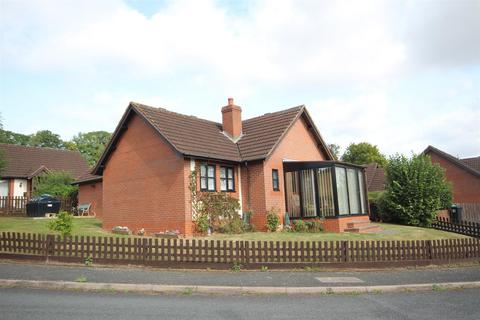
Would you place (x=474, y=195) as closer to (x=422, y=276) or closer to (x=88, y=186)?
(x=422, y=276)

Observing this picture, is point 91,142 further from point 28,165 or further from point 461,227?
point 461,227

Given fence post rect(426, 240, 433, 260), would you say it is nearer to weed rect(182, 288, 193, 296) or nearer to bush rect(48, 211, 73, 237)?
weed rect(182, 288, 193, 296)

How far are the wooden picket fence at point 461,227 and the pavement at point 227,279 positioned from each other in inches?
427

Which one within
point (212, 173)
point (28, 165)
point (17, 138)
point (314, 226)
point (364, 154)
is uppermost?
point (17, 138)

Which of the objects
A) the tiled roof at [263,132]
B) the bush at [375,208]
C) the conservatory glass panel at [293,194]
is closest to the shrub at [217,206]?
the tiled roof at [263,132]

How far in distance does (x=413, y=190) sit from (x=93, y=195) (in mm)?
23792

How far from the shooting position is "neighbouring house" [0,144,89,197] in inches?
1508

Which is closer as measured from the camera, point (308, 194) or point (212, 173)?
point (212, 173)

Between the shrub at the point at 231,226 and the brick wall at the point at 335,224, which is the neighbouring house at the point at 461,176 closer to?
the brick wall at the point at 335,224

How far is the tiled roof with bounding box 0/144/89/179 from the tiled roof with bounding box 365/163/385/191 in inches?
1330

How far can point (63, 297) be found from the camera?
29.3ft

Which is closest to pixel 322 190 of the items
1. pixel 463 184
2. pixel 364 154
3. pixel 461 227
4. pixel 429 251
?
pixel 429 251

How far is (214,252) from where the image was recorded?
12852 millimetres

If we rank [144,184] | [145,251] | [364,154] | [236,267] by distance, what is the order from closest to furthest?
[236,267] → [145,251] → [144,184] → [364,154]
